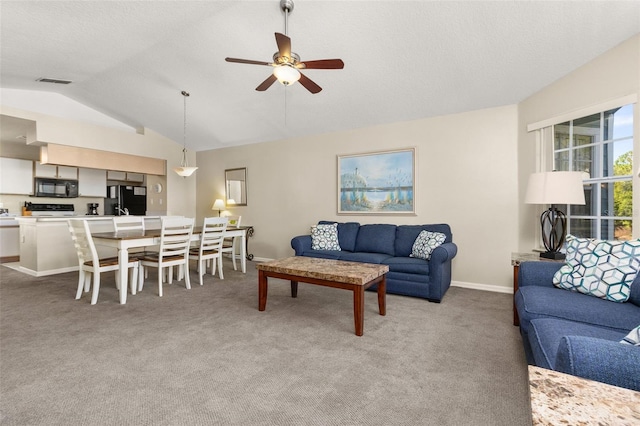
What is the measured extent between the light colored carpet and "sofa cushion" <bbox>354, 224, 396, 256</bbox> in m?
1.01

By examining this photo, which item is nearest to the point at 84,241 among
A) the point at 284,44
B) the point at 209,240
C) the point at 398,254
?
the point at 209,240

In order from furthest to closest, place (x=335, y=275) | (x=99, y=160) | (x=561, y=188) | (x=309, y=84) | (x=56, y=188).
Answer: (x=56, y=188)
(x=99, y=160)
(x=309, y=84)
(x=561, y=188)
(x=335, y=275)

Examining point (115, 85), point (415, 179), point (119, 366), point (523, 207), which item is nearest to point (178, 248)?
point (119, 366)

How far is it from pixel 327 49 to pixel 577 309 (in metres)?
3.27

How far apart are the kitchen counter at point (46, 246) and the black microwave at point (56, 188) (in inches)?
50.7

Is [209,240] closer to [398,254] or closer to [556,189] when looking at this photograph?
[398,254]

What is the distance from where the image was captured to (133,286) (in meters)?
3.87

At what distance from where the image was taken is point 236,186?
22.4ft

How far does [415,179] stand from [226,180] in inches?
164

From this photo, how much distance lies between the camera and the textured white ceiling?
9.34 ft

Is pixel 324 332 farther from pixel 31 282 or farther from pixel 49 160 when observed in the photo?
pixel 49 160

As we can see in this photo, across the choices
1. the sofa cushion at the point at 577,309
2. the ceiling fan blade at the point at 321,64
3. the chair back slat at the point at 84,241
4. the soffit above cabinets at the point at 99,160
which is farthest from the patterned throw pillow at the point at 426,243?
the soffit above cabinets at the point at 99,160

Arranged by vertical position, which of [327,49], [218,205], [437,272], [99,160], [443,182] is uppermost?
[327,49]

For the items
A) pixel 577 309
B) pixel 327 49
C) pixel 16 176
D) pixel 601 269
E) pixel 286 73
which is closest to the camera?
pixel 577 309
